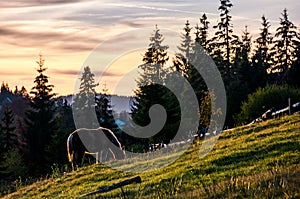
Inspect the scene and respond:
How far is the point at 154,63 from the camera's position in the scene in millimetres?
68812

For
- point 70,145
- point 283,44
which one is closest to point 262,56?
point 283,44

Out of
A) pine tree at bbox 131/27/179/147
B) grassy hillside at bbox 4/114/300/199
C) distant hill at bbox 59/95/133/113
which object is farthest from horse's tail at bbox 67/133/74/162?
distant hill at bbox 59/95/133/113

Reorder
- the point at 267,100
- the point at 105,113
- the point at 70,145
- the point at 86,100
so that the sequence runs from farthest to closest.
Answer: the point at 86,100 → the point at 105,113 → the point at 267,100 → the point at 70,145

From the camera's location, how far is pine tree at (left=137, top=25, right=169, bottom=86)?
64875 millimetres

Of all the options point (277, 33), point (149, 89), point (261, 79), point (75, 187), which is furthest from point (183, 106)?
point (75, 187)

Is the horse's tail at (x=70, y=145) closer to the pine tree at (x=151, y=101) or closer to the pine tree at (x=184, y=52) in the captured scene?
the pine tree at (x=151, y=101)

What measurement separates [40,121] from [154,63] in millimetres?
18011

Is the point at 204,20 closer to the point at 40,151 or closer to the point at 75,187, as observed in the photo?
the point at 40,151

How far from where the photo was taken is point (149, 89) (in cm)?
5838

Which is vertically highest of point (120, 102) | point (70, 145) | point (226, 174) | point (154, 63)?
point (154, 63)

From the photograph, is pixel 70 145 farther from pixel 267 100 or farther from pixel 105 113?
pixel 105 113

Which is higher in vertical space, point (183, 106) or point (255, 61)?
point (255, 61)

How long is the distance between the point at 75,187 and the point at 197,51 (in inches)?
2087

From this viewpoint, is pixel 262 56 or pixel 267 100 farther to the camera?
pixel 262 56
